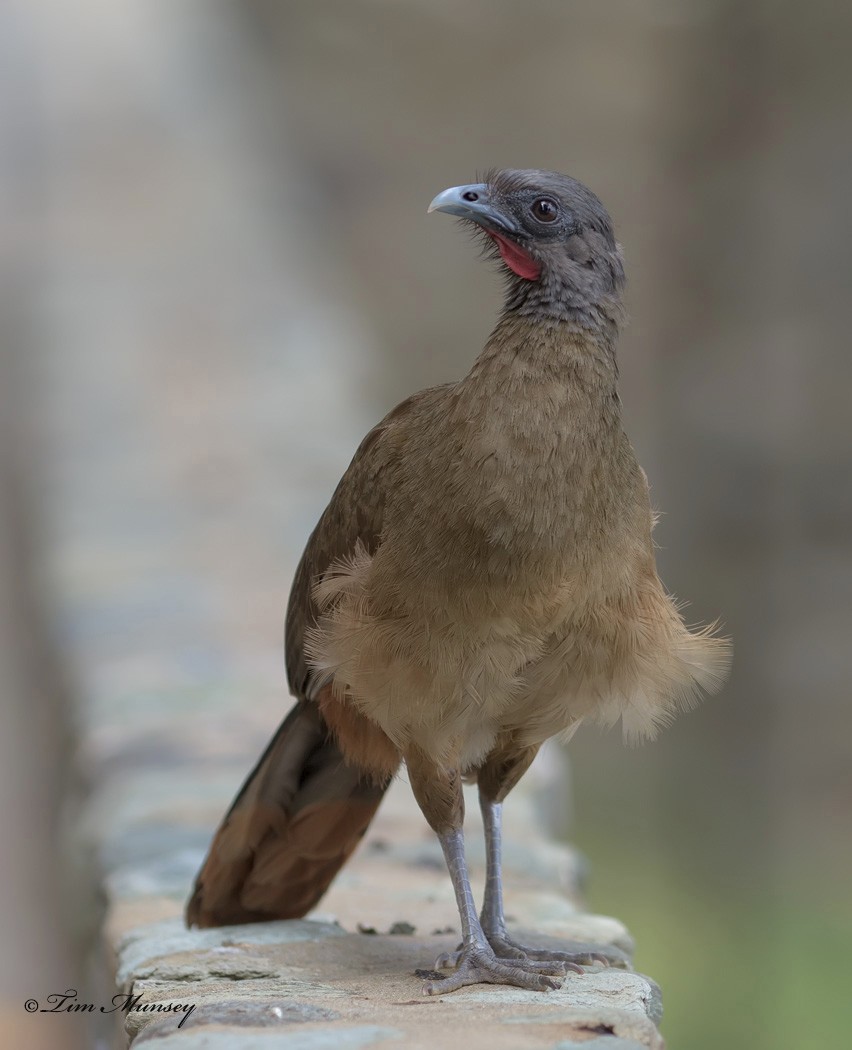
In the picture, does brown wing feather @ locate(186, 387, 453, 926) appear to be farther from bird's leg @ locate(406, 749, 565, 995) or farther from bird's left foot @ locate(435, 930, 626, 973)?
bird's left foot @ locate(435, 930, 626, 973)

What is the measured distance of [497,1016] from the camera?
117 inches

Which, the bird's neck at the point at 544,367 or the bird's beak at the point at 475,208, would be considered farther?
the bird's beak at the point at 475,208

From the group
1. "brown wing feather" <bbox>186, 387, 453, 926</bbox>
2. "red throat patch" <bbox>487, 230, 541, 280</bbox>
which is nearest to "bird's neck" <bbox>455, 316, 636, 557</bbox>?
"red throat patch" <bbox>487, 230, 541, 280</bbox>

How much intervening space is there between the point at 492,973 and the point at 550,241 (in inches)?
66.9

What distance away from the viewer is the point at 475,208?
3439mm

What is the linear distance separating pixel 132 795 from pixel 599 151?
9615 millimetres

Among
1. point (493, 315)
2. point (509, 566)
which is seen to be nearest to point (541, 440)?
point (509, 566)

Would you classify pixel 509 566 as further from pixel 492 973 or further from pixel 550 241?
pixel 492 973

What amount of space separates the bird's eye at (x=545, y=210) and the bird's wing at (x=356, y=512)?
1.55ft

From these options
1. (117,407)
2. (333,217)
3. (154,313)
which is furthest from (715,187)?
(117,407)

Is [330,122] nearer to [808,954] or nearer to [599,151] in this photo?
[599,151]

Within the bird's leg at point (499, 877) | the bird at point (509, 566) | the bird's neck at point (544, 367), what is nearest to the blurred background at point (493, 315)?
the bird's leg at point (499, 877)

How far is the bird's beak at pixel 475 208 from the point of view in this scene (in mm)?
3412

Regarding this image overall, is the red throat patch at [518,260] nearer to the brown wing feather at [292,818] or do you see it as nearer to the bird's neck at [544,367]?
the bird's neck at [544,367]
